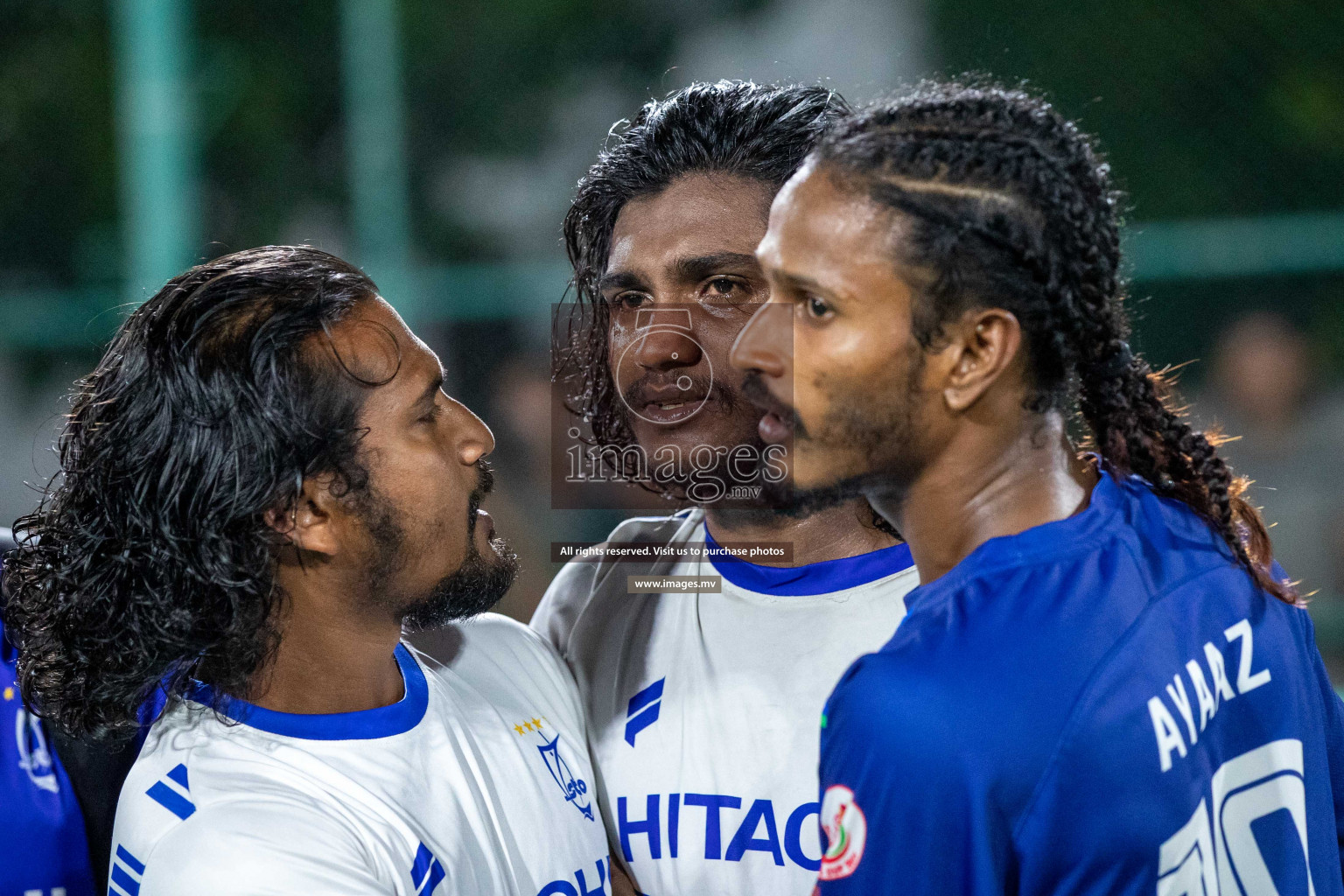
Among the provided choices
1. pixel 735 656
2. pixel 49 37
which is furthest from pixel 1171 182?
pixel 49 37

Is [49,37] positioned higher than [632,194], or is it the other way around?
[49,37]

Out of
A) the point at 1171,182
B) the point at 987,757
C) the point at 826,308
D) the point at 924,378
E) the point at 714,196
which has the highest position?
the point at 1171,182

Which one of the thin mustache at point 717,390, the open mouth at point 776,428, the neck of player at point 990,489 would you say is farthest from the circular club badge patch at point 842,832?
the thin mustache at point 717,390

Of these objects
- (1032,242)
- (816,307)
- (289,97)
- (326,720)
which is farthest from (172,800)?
(289,97)

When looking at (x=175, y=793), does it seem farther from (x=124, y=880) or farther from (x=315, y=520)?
(x=315, y=520)

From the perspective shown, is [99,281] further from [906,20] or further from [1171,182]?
[1171,182]

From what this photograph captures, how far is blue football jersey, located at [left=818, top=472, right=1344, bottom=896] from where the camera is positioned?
4.47 ft

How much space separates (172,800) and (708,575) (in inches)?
39.9

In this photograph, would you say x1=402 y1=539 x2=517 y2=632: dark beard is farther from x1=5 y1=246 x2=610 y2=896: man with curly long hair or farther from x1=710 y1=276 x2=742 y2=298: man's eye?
x1=710 y1=276 x2=742 y2=298: man's eye

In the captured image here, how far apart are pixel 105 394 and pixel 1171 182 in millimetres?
5290

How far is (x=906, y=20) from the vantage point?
273 inches

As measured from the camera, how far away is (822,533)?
223 centimetres

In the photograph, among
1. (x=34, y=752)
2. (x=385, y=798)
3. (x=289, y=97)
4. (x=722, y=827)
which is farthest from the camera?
(x=289, y=97)

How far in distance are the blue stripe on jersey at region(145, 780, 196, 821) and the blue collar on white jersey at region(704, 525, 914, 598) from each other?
3.31 ft
